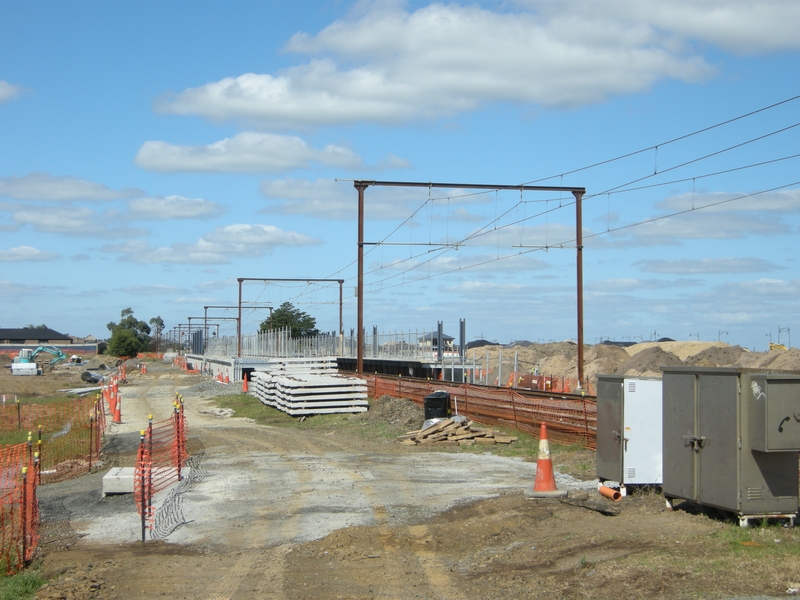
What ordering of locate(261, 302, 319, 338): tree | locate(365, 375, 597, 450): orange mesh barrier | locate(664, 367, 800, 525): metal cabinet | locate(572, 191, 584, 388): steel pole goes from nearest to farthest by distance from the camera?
1. locate(664, 367, 800, 525): metal cabinet
2. locate(365, 375, 597, 450): orange mesh barrier
3. locate(572, 191, 584, 388): steel pole
4. locate(261, 302, 319, 338): tree

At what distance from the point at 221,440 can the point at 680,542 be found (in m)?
15.5

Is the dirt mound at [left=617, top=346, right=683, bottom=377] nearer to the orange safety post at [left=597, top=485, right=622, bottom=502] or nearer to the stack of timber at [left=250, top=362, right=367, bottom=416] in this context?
the stack of timber at [left=250, top=362, right=367, bottom=416]

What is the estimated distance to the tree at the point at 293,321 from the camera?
3949 inches

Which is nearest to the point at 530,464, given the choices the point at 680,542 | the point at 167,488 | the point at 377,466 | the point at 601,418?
the point at 377,466

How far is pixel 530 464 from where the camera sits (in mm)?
15781

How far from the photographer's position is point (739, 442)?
8.38 meters

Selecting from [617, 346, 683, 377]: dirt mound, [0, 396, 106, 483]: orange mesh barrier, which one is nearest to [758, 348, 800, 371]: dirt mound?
[617, 346, 683, 377]: dirt mound

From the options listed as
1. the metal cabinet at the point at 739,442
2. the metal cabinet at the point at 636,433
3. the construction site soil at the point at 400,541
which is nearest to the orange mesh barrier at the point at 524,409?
the construction site soil at the point at 400,541

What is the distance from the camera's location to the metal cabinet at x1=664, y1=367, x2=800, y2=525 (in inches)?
322

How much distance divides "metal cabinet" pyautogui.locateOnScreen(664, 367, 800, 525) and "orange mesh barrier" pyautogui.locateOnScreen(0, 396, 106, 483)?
9006 millimetres

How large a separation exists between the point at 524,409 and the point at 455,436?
6.35ft

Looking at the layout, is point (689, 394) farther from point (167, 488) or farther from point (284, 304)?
point (284, 304)

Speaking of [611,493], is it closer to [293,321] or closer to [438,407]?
[438,407]

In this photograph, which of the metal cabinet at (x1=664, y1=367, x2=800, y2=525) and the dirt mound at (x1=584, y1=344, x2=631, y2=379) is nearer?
the metal cabinet at (x1=664, y1=367, x2=800, y2=525)
